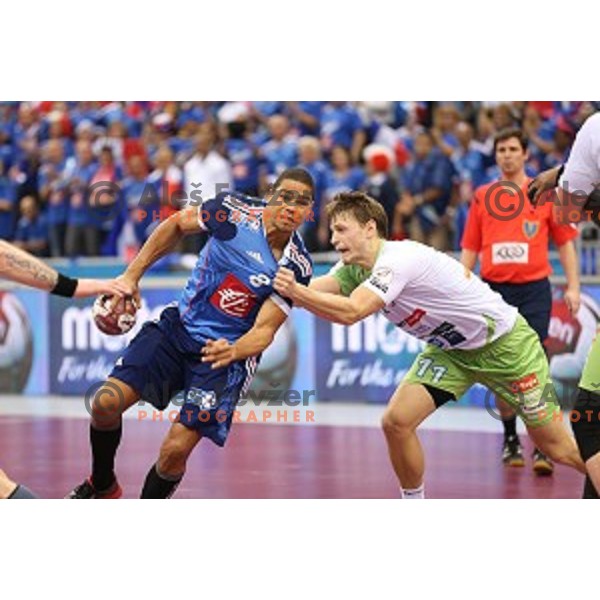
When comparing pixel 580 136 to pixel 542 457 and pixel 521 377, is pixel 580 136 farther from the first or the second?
pixel 542 457

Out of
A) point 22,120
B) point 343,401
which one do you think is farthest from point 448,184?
point 22,120

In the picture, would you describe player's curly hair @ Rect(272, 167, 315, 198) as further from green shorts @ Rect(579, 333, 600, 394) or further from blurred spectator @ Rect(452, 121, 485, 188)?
blurred spectator @ Rect(452, 121, 485, 188)

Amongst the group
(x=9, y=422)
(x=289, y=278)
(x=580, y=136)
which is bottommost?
(x=9, y=422)

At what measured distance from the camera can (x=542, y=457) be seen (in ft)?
38.9

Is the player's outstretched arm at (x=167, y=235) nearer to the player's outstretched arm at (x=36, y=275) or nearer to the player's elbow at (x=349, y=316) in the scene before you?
the player's elbow at (x=349, y=316)

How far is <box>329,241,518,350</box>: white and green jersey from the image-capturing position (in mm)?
8958

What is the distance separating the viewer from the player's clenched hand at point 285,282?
8609 mm

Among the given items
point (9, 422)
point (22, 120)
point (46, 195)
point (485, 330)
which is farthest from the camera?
point (22, 120)

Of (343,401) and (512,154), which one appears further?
(343,401)

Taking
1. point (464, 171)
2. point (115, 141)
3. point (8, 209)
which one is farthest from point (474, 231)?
point (8, 209)

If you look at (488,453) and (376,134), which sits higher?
(376,134)

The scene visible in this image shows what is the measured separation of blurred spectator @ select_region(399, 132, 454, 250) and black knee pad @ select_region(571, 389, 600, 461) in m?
8.82

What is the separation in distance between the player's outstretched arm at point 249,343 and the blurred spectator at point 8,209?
1201 cm

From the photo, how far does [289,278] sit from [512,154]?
12.3 ft
